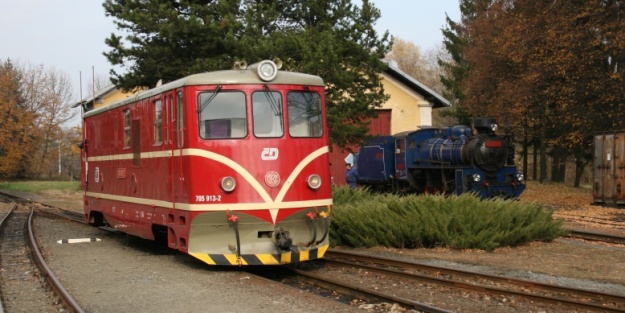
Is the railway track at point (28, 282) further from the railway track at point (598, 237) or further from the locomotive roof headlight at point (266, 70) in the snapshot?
the railway track at point (598, 237)

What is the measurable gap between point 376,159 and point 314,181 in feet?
49.8

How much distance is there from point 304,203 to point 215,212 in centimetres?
133

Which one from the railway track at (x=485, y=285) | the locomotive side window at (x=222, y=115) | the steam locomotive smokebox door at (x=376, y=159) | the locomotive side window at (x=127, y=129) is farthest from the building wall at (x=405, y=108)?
the locomotive side window at (x=222, y=115)

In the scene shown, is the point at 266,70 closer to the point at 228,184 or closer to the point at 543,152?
the point at 228,184

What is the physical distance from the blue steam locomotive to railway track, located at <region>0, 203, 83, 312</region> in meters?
12.2

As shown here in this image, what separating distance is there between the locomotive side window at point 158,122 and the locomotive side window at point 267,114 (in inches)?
72.5

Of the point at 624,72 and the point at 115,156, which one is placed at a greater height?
the point at 624,72

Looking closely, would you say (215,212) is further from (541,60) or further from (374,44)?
(541,60)

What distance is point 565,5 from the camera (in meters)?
27.7

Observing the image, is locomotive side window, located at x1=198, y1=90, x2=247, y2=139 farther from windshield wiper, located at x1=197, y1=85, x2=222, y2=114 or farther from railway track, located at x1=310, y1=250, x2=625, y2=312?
railway track, located at x1=310, y1=250, x2=625, y2=312

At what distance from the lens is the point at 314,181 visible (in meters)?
10.9

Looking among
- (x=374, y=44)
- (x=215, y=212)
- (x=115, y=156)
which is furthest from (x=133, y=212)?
(x=374, y=44)

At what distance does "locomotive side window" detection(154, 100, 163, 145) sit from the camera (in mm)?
11721

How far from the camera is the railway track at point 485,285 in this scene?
7895 millimetres
